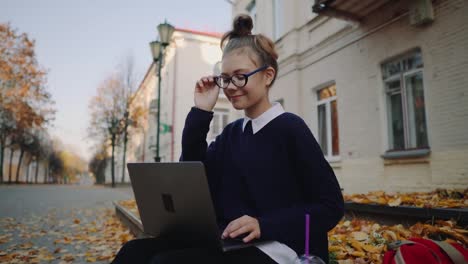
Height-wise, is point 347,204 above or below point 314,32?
below

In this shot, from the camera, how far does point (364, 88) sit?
7.21m

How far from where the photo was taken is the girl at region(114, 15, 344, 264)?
49.4 inches

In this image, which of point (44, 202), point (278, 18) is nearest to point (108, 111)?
point (44, 202)

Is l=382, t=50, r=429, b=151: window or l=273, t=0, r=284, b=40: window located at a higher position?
l=273, t=0, r=284, b=40: window

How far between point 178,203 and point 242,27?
103 centimetres

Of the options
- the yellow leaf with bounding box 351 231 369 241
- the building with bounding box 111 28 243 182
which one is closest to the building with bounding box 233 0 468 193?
the yellow leaf with bounding box 351 231 369 241

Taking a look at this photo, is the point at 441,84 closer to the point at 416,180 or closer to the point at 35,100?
the point at 416,180

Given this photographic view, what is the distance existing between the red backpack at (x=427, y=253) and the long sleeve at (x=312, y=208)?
0.32 m

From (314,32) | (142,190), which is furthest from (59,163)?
(142,190)

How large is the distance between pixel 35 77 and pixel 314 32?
75.3ft

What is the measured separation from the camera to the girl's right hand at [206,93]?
1.79 metres

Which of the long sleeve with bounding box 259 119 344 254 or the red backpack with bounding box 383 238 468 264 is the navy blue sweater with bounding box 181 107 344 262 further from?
the red backpack with bounding box 383 238 468 264

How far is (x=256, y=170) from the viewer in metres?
1.45

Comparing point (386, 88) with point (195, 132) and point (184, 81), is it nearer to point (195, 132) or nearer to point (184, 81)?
point (195, 132)
